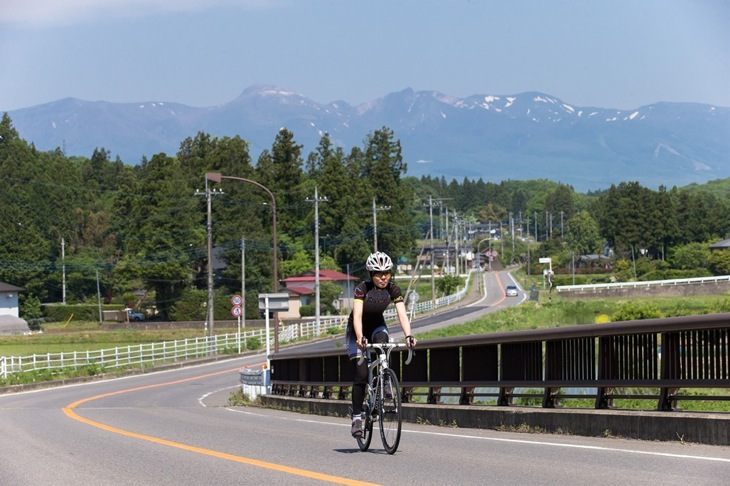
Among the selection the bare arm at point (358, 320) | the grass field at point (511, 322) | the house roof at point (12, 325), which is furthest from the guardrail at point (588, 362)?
the house roof at point (12, 325)

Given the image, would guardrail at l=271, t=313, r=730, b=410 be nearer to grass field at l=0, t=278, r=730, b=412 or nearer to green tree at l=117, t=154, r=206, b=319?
grass field at l=0, t=278, r=730, b=412

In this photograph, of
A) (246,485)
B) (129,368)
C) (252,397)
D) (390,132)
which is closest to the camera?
(246,485)

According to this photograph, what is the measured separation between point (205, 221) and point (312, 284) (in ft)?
48.8

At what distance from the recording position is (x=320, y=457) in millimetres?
11852

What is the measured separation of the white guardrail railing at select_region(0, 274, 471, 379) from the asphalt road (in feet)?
103

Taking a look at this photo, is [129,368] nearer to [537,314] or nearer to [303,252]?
[537,314]

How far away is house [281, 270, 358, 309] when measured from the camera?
A: 111188 mm

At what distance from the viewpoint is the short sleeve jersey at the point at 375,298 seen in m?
11.7

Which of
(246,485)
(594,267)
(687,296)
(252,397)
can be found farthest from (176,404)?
(594,267)

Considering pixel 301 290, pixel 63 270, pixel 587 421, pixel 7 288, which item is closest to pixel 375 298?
pixel 587 421

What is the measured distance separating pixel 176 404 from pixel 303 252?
319 ft

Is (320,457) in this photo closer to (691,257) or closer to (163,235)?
(163,235)

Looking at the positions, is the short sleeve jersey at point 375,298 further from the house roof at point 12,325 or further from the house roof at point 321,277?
the house roof at point 321,277

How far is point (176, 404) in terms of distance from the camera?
32.2m
